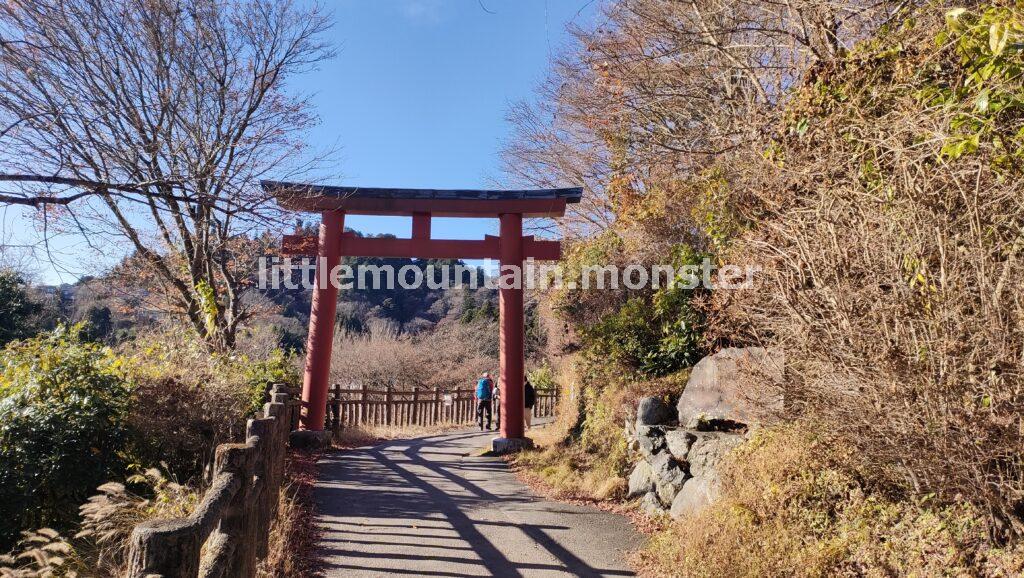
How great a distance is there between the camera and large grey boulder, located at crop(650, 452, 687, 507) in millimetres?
6027

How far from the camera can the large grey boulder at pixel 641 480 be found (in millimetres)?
6582

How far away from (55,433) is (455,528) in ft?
13.1

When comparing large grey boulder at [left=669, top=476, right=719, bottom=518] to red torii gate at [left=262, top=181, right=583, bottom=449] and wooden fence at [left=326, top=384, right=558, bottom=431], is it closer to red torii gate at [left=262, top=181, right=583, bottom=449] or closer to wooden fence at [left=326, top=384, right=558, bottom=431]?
red torii gate at [left=262, top=181, right=583, bottom=449]

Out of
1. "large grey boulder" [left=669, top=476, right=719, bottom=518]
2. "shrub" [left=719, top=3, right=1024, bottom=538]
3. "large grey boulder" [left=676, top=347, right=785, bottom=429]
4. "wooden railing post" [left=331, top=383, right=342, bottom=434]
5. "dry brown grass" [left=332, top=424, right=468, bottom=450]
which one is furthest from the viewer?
"wooden railing post" [left=331, top=383, right=342, bottom=434]

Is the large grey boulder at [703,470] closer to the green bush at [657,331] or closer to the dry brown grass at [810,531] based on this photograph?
the dry brown grass at [810,531]

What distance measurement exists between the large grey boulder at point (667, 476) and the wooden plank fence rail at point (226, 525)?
13.0 ft

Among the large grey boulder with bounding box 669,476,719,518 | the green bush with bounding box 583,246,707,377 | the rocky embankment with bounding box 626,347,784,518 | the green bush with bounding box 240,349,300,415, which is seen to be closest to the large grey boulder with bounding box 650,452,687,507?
the rocky embankment with bounding box 626,347,784,518

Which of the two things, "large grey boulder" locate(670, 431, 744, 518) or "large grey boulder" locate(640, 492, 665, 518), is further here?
"large grey boulder" locate(640, 492, 665, 518)

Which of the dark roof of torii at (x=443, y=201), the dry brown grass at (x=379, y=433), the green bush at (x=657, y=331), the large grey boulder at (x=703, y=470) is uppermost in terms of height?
the dark roof of torii at (x=443, y=201)

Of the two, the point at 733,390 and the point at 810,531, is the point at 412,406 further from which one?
the point at 810,531

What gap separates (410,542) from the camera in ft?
17.6

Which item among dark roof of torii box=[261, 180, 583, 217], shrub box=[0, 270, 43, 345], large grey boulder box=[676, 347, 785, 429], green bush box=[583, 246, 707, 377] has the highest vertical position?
dark roof of torii box=[261, 180, 583, 217]

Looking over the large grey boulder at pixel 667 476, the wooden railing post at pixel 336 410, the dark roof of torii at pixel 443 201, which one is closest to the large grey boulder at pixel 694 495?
the large grey boulder at pixel 667 476

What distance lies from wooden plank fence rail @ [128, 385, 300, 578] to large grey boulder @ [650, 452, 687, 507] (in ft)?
13.0
